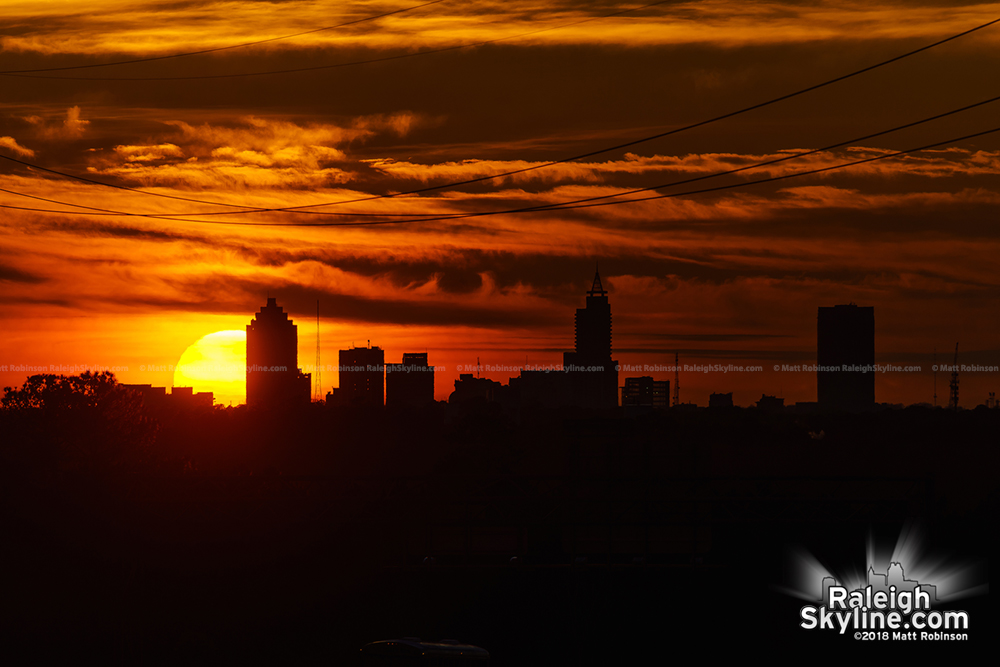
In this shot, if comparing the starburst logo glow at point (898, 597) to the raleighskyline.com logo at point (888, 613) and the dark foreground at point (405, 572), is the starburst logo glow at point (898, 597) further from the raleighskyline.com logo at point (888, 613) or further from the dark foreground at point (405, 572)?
the dark foreground at point (405, 572)

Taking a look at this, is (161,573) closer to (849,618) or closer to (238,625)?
(238,625)

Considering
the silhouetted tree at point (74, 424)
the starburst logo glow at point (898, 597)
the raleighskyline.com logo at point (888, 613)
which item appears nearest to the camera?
the raleighskyline.com logo at point (888, 613)

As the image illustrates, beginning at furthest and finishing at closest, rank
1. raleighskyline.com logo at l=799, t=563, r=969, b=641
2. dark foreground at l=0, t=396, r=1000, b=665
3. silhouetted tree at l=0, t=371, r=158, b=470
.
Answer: silhouetted tree at l=0, t=371, r=158, b=470 < dark foreground at l=0, t=396, r=1000, b=665 < raleighskyline.com logo at l=799, t=563, r=969, b=641

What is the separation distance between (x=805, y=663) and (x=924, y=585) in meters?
5.30

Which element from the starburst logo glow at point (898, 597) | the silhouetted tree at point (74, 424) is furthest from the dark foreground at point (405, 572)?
the silhouetted tree at point (74, 424)

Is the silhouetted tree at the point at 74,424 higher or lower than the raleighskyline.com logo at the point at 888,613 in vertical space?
higher

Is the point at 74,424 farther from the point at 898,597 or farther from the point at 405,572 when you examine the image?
the point at 898,597

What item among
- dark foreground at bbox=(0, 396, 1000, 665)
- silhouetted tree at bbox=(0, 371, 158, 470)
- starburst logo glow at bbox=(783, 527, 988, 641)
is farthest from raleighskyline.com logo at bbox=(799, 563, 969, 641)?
silhouetted tree at bbox=(0, 371, 158, 470)

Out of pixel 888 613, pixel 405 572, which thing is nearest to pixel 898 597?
pixel 888 613

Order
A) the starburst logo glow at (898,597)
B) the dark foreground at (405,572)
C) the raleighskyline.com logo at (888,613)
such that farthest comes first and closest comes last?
the dark foreground at (405,572) → the starburst logo glow at (898,597) → the raleighskyline.com logo at (888,613)

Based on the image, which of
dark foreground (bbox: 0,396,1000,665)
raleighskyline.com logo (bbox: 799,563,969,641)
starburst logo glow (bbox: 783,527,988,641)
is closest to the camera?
raleighskyline.com logo (bbox: 799,563,969,641)

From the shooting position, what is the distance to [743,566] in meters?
47.0

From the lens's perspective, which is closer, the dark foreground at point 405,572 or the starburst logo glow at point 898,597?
the starburst logo glow at point 898,597

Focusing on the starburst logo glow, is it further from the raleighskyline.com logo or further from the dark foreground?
the dark foreground
